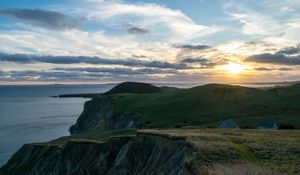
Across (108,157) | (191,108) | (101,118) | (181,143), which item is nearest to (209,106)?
(191,108)

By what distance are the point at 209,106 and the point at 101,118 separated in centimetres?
4072

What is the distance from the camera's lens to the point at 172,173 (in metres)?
27.0

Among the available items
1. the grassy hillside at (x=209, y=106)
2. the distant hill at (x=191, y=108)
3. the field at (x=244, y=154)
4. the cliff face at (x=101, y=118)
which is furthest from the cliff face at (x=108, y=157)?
the cliff face at (x=101, y=118)

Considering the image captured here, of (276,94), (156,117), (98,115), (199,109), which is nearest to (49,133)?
(98,115)

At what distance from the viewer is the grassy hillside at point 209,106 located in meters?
83.9

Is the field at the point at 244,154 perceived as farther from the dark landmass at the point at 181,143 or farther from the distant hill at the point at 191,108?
the distant hill at the point at 191,108

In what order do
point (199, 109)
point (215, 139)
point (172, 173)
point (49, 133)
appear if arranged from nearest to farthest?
point (172, 173), point (215, 139), point (199, 109), point (49, 133)

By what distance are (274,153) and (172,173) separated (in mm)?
7542

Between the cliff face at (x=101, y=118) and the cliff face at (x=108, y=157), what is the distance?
38.7 meters

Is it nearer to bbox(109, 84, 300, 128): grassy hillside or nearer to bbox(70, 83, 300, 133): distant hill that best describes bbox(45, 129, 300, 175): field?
bbox(70, 83, 300, 133): distant hill

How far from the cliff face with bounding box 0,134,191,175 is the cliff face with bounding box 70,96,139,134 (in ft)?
127

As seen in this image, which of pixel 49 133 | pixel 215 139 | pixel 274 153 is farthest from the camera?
pixel 49 133

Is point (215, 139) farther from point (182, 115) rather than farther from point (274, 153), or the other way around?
point (182, 115)

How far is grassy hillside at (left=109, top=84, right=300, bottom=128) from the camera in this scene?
8394 cm
